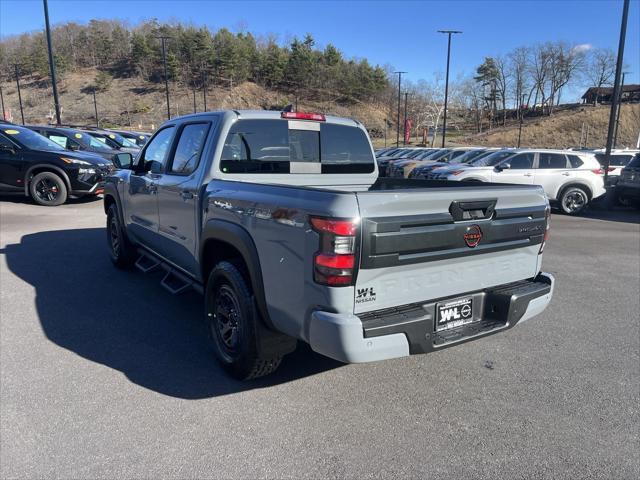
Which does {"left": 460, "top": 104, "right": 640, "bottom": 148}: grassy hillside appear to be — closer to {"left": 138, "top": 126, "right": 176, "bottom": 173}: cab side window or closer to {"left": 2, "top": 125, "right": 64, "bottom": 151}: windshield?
{"left": 2, "top": 125, "right": 64, "bottom": 151}: windshield

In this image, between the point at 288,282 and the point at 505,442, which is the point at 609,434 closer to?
the point at 505,442

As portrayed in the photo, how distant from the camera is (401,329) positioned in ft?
8.43

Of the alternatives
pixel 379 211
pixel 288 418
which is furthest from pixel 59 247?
pixel 379 211

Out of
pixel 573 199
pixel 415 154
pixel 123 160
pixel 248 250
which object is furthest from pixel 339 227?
pixel 415 154

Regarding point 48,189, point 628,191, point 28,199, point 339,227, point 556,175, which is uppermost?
point 339,227

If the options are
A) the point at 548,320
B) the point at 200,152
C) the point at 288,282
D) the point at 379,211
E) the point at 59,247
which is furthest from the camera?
the point at 59,247

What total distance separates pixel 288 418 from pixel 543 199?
2385 mm

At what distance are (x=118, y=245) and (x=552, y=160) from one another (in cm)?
1195

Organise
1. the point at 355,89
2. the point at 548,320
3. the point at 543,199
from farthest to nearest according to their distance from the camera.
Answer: the point at 355,89 → the point at 548,320 → the point at 543,199

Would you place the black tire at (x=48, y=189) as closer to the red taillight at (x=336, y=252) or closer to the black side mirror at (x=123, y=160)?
the black side mirror at (x=123, y=160)

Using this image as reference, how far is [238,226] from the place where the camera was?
10.3 ft

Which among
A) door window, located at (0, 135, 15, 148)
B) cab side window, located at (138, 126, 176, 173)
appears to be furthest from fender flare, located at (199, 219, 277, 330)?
door window, located at (0, 135, 15, 148)

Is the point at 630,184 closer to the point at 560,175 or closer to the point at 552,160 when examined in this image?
the point at 560,175

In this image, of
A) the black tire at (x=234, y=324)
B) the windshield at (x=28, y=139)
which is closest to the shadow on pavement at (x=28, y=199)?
the windshield at (x=28, y=139)
